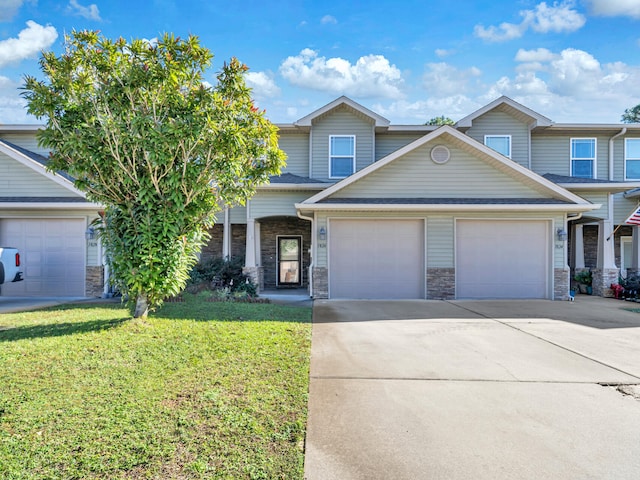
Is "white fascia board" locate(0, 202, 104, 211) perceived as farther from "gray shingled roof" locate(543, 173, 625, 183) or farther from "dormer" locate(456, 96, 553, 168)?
"gray shingled roof" locate(543, 173, 625, 183)

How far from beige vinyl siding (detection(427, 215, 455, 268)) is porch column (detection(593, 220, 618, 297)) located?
6017mm

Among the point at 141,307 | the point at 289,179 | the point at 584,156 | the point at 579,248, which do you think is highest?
the point at 584,156

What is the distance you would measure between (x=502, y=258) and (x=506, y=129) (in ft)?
19.2

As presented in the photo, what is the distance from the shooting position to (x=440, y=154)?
38.2 feet

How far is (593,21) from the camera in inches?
484

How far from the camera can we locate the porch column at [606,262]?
12852 millimetres

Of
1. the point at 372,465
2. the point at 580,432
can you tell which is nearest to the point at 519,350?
the point at 580,432

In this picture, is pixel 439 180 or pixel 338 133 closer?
pixel 439 180

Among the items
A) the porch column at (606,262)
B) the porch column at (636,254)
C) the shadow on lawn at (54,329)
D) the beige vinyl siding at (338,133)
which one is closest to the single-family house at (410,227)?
the porch column at (606,262)

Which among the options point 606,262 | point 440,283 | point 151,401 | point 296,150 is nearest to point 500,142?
point 606,262

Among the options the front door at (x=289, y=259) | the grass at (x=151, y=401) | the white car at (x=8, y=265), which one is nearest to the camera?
the grass at (x=151, y=401)

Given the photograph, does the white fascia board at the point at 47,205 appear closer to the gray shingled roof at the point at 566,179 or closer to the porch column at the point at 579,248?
the gray shingled roof at the point at 566,179

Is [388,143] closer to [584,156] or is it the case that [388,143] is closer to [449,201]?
[449,201]

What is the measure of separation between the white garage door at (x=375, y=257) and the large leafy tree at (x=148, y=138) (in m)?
5.31
